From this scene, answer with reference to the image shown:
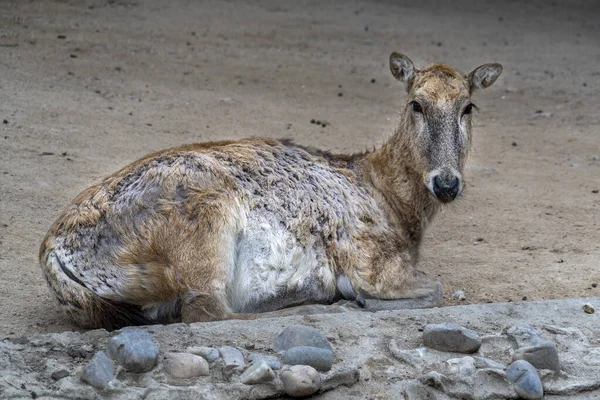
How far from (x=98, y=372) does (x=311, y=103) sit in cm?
691

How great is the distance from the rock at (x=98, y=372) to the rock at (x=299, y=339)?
848 millimetres

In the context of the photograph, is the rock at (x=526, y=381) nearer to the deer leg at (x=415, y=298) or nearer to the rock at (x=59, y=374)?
the deer leg at (x=415, y=298)

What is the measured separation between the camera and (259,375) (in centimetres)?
458

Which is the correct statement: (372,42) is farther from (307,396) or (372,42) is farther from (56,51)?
(307,396)

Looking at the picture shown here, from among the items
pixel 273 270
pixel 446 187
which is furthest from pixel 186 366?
pixel 446 187

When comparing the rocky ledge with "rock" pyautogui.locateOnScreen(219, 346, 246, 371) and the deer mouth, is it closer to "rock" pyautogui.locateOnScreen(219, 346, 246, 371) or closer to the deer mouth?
"rock" pyautogui.locateOnScreen(219, 346, 246, 371)

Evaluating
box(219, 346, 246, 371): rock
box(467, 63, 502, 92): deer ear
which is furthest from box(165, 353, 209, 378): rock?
box(467, 63, 502, 92): deer ear

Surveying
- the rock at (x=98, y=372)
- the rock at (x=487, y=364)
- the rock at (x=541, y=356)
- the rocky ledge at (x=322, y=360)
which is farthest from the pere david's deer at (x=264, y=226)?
the rock at (x=541, y=356)

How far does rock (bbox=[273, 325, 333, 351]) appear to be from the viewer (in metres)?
4.86

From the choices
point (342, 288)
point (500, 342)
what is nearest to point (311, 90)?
point (342, 288)

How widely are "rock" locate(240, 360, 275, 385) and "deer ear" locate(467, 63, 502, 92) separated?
2.94m

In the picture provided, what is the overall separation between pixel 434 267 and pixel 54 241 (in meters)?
2.77

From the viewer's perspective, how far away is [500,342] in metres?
5.20

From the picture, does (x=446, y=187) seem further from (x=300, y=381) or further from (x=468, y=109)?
(x=300, y=381)
